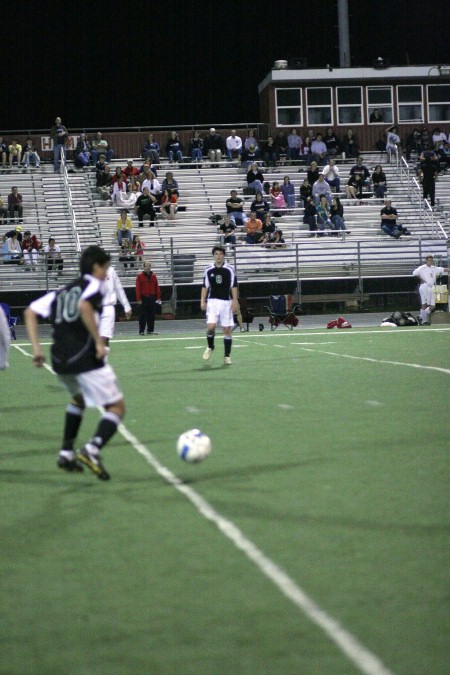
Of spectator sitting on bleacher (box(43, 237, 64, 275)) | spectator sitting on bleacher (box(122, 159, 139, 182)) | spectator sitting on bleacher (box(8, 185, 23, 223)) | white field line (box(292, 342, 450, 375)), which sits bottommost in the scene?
white field line (box(292, 342, 450, 375))

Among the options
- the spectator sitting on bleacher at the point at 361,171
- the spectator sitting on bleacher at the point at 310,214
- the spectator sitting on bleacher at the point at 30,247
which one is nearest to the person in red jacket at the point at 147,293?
the spectator sitting on bleacher at the point at 30,247

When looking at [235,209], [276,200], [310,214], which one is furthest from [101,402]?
[276,200]

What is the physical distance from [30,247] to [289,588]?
3217 cm

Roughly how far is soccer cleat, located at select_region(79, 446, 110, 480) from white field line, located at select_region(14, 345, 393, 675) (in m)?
0.49

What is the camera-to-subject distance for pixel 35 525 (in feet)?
22.7

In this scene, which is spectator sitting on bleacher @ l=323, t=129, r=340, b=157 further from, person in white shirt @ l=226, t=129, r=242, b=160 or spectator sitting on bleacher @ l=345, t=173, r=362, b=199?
person in white shirt @ l=226, t=129, r=242, b=160

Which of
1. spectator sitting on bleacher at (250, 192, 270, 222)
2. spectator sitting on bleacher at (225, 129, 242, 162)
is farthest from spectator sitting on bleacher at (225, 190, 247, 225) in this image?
spectator sitting on bleacher at (225, 129, 242, 162)

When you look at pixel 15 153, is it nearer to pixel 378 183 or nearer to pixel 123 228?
pixel 123 228

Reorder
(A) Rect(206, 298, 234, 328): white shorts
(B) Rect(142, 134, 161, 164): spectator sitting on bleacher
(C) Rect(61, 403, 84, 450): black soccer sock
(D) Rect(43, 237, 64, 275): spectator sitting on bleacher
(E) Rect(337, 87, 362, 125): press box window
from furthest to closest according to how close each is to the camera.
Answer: (E) Rect(337, 87, 362, 125): press box window
(B) Rect(142, 134, 161, 164): spectator sitting on bleacher
(D) Rect(43, 237, 64, 275): spectator sitting on bleacher
(A) Rect(206, 298, 234, 328): white shorts
(C) Rect(61, 403, 84, 450): black soccer sock

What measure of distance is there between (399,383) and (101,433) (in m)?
7.50

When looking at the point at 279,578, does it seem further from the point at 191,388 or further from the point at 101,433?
the point at 191,388

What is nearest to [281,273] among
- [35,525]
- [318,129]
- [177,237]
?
[177,237]

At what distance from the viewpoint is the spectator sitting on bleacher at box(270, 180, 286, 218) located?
4109 centimetres

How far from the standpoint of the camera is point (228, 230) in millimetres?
38188
